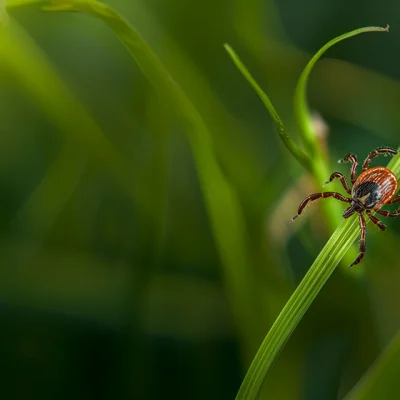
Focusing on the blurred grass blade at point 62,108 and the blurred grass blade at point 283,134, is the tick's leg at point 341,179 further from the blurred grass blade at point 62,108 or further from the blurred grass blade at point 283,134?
the blurred grass blade at point 62,108

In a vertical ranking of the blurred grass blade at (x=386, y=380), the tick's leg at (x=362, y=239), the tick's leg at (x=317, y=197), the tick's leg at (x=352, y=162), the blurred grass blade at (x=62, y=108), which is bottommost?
the blurred grass blade at (x=386, y=380)

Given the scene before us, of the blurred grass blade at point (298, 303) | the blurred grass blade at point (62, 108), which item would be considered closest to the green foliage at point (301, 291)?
the blurred grass blade at point (298, 303)

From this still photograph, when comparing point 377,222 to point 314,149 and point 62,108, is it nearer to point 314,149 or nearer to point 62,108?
point 314,149

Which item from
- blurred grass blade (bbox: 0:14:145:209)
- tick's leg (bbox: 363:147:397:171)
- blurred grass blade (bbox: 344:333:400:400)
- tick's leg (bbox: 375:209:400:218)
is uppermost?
tick's leg (bbox: 363:147:397:171)

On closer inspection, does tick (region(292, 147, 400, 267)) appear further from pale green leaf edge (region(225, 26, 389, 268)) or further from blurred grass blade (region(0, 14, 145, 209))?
blurred grass blade (region(0, 14, 145, 209))

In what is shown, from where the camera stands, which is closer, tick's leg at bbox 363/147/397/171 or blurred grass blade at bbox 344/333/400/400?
blurred grass blade at bbox 344/333/400/400

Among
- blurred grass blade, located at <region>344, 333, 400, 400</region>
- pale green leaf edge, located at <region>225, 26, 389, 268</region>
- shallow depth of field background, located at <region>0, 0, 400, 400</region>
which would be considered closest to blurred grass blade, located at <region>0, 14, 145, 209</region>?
shallow depth of field background, located at <region>0, 0, 400, 400</region>

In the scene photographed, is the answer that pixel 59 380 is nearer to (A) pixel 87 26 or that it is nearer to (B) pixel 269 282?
(B) pixel 269 282
